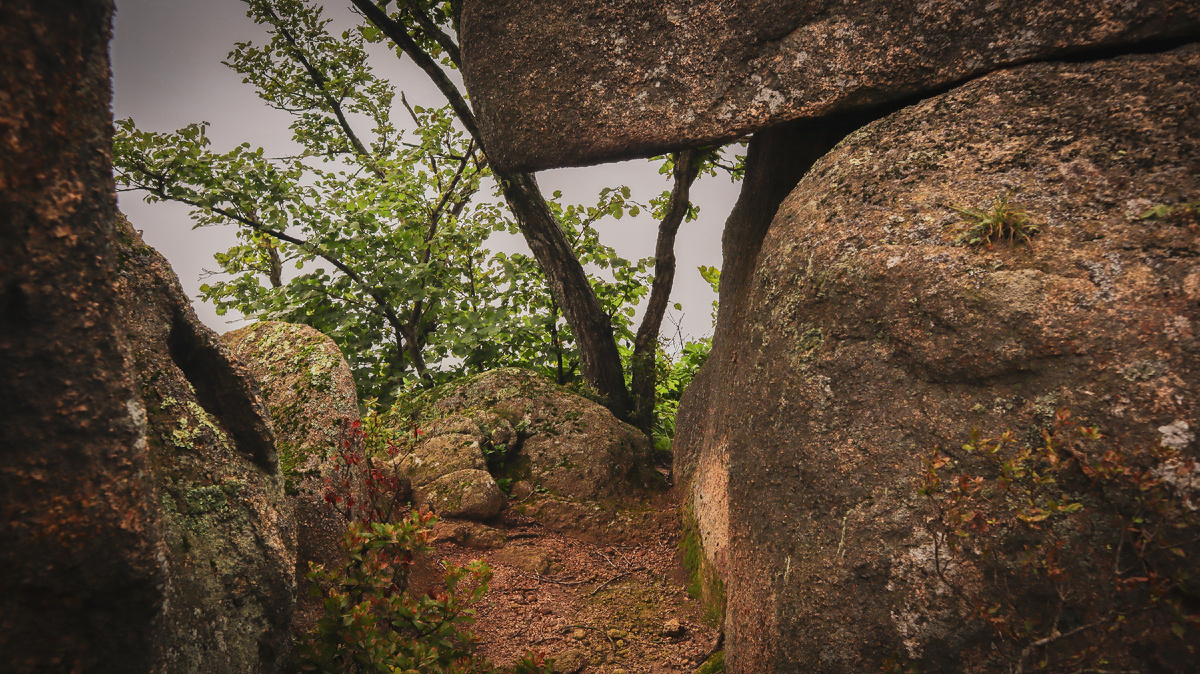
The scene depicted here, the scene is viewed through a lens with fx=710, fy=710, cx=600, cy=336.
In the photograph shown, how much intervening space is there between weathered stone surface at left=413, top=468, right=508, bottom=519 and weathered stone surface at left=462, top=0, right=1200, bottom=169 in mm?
2429

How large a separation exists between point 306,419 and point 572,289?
12.6ft

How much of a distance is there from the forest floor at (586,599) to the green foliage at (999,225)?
8.35ft

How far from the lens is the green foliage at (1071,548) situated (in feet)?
7.82

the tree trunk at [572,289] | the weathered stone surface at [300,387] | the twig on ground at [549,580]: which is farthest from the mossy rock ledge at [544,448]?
the weathered stone surface at [300,387]

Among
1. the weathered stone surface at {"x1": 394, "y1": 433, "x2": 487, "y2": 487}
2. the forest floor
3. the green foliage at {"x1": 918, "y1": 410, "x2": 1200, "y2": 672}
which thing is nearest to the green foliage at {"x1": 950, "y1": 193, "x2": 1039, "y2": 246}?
the green foliage at {"x1": 918, "y1": 410, "x2": 1200, "y2": 672}

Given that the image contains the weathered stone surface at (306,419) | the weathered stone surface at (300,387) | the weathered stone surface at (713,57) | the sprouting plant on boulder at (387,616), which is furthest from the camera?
the weathered stone surface at (300,387)

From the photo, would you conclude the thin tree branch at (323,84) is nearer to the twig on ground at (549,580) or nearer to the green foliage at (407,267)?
the green foliage at (407,267)

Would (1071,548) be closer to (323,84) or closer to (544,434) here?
(544,434)

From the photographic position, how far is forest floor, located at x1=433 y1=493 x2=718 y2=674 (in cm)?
399

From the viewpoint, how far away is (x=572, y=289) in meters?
7.77

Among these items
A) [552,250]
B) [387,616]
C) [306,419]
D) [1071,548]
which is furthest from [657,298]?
[1071,548]

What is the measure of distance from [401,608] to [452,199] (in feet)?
22.3

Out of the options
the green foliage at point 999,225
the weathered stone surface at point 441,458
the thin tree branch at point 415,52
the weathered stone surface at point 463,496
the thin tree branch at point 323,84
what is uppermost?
the thin tree branch at point 323,84

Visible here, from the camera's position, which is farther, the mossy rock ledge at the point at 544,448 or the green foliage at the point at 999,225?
the mossy rock ledge at the point at 544,448
